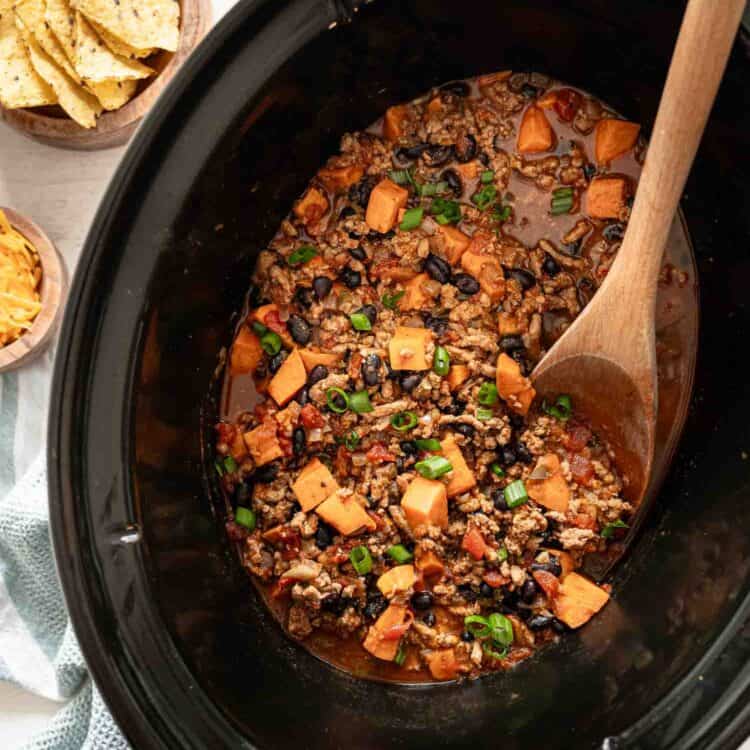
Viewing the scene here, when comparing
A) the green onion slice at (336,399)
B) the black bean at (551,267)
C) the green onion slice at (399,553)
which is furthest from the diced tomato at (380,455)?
the black bean at (551,267)

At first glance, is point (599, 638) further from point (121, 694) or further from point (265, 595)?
point (121, 694)

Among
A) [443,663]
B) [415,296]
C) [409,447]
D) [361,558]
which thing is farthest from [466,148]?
[443,663]

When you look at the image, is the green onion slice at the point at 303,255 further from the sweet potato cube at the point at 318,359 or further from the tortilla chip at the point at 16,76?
the tortilla chip at the point at 16,76

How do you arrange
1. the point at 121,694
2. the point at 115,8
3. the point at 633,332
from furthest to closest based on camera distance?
the point at 115,8 < the point at 633,332 < the point at 121,694

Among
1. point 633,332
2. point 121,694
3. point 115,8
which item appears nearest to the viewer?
point 121,694

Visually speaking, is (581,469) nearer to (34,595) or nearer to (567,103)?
(567,103)

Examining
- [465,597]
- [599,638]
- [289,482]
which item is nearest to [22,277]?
[289,482]
